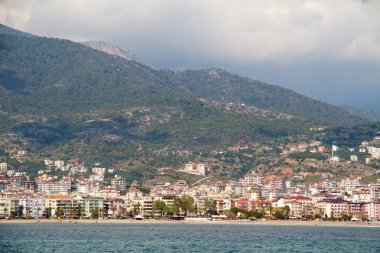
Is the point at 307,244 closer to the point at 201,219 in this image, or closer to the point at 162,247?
the point at 162,247

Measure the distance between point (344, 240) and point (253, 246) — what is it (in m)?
20.9

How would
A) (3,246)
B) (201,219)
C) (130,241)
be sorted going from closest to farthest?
(3,246) → (130,241) → (201,219)

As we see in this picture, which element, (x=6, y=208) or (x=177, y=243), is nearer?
(x=177, y=243)

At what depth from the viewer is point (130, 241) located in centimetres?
10525

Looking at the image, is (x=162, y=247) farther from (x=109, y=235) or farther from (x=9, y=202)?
(x=9, y=202)

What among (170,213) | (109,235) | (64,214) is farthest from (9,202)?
(109,235)

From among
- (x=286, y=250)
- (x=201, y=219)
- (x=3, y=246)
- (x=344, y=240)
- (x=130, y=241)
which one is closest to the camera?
(x=3, y=246)

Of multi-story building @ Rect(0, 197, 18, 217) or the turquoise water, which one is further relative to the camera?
multi-story building @ Rect(0, 197, 18, 217)

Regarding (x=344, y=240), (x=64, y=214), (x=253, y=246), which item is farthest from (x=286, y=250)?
(x=64, y=214)

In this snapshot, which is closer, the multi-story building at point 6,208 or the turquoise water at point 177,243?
the turquoise water at point 177,243

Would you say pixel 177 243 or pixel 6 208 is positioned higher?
pixel 6 208

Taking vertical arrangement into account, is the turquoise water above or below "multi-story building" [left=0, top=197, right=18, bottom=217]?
below

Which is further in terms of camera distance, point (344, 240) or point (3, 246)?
point (344, 240)

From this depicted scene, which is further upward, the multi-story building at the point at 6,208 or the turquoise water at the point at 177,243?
the multi-story building at the point at 6,208
